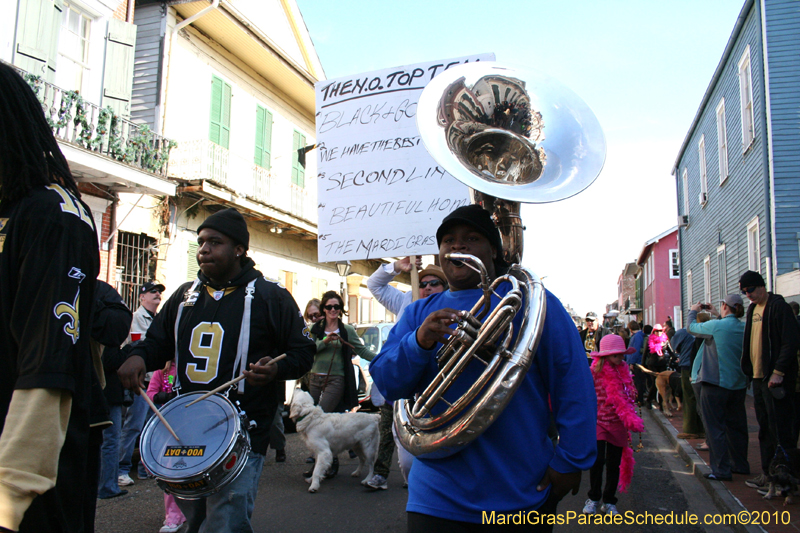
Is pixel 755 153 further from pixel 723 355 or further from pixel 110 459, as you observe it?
pixel 110 459

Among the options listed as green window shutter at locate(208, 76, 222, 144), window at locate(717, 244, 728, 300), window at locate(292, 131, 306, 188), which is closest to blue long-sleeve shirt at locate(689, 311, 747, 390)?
green window shutter at locate(208, 76, 222, 144)

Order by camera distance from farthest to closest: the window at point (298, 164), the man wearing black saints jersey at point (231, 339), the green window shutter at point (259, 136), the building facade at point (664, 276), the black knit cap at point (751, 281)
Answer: the building facade at point (664, 276)
the window at point (298, 164)
the green window shutter at point (259, 136)
the black knit cap at point (751, 281)
the man wearing black saints jersey at point (231, 339)

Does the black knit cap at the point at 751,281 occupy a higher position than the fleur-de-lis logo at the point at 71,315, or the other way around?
the black knit cap at the point at 751,281

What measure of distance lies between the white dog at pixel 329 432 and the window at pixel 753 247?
11.0 meters

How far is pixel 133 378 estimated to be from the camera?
2.88 m

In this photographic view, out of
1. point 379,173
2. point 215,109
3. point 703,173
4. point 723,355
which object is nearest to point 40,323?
point 379,173

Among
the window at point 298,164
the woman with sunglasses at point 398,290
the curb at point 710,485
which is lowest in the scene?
the curb at point 710,485

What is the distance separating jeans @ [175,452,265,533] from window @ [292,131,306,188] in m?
14.7

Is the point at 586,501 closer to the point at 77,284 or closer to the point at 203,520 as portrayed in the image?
the point at 203,520

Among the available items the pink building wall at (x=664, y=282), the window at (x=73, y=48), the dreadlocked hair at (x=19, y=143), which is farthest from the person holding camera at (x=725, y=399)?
the pink building wall at (x=664, y=282)

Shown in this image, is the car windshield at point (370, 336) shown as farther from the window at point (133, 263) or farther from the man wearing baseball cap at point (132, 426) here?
the man wearing baseball cap at point (132, 426)

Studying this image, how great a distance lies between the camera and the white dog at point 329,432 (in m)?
6.19

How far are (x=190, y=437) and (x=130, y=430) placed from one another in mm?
4219

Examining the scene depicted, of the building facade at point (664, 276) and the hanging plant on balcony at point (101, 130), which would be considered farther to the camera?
the building facade at point (664, 276)
